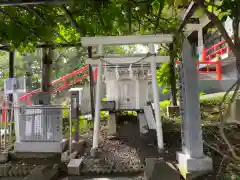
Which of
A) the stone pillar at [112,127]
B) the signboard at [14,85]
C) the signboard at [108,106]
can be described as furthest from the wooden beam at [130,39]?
the stone pillar at [112,127]

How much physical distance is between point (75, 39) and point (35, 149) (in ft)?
13.2

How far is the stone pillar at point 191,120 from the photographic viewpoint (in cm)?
436

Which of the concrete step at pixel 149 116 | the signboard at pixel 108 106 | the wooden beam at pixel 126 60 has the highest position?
the wooden beam at pixel 126 60

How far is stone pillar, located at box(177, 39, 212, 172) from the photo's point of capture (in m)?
4.36

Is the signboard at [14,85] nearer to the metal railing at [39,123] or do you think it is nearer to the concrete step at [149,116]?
the metal railing at [39,123]

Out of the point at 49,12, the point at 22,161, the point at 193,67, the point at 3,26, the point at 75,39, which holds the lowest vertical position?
the point at 22,161

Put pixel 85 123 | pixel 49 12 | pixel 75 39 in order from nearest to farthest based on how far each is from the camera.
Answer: pixel 49 12 → pixel 75 39 → pixel 85 123

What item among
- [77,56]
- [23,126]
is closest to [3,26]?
[23,126]

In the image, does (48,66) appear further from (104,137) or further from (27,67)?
(27,67)

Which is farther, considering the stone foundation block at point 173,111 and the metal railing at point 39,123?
the stone foundation block at point 173,111

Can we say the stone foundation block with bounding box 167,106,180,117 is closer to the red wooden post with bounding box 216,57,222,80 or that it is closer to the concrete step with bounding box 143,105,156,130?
the concrete step with bounding box 143,105,156,130

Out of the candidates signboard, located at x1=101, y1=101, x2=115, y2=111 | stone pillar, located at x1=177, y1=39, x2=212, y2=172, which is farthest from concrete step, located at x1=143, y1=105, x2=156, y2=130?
stone pillar, located at x1=177, y1=39, x2=212, y2=172

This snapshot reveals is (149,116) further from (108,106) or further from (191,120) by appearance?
(191,120)

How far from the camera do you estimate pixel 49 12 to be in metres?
3.63
